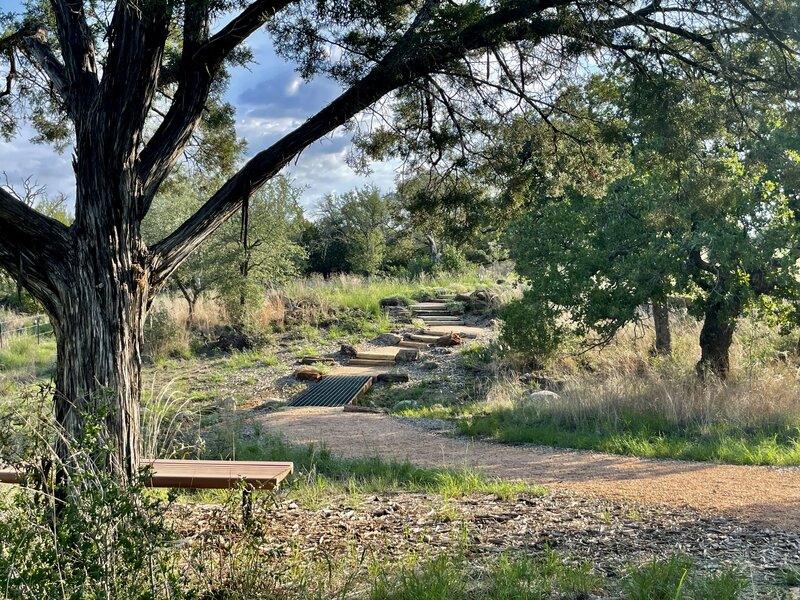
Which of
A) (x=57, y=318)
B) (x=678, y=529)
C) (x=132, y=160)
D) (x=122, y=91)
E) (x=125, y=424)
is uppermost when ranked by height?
(x=122, y=91)

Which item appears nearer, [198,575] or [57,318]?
[198,575]

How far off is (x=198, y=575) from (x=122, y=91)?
9.03 ft

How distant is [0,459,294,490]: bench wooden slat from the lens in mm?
4148

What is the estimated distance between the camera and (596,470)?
255 inches

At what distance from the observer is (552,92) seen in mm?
5637

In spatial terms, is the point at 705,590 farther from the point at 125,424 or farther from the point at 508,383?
the point at 508,383

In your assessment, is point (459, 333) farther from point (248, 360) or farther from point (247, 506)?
point (247, 506)

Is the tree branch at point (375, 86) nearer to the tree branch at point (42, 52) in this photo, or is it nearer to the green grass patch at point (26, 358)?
the tree branch at point (42, 52)

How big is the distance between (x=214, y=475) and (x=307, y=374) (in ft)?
29.3

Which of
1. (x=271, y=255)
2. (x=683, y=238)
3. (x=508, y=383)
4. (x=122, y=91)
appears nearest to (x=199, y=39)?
(x=122, y=91)

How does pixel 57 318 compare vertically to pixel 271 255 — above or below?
below

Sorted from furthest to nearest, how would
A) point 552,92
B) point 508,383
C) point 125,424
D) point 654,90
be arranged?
point 508,383 → point 552,92 → point 654,90 → point 125,424

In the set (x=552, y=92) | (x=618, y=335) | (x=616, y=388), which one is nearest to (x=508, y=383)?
(x=616, y=388)

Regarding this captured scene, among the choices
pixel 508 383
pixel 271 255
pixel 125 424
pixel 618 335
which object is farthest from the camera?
pixel 271 255
